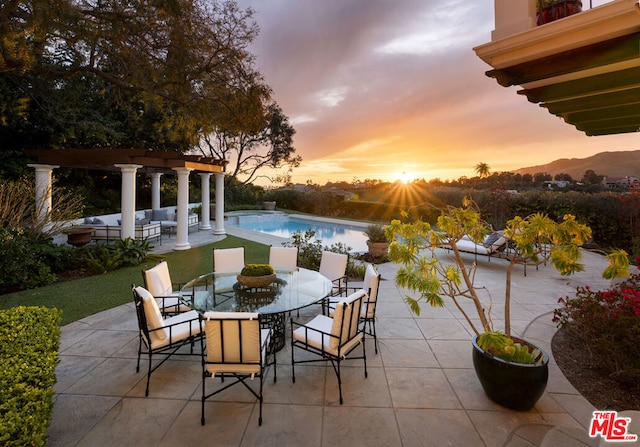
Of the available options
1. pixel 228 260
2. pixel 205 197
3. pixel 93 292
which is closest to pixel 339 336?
pixel 228 260

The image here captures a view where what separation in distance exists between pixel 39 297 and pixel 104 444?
16.6 ft

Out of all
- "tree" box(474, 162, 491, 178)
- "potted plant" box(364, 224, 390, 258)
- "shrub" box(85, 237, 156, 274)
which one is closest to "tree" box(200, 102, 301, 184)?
"tree" box(474, 162, 491, 178)

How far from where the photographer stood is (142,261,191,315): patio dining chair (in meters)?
4.25

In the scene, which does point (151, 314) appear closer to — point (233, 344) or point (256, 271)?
point (233, 344)

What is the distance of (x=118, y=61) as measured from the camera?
25.9 feet

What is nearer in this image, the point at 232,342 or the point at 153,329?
the point at 232,342

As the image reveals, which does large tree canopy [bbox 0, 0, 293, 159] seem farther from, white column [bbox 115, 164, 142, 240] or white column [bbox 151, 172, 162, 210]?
white column [bbox 151, 172, 162, 210]

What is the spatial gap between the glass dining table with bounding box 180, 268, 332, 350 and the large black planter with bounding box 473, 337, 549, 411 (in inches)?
75.5

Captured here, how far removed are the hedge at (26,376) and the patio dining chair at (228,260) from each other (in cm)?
281

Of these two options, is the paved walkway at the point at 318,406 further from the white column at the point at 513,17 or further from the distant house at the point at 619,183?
the distant house at the point at 619,183

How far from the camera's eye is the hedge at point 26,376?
1908mm

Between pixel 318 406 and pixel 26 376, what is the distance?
2297mm

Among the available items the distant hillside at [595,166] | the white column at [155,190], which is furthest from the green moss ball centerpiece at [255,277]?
the distant hillside at [595,166]

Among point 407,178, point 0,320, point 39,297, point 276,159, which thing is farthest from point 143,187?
point 0,320
